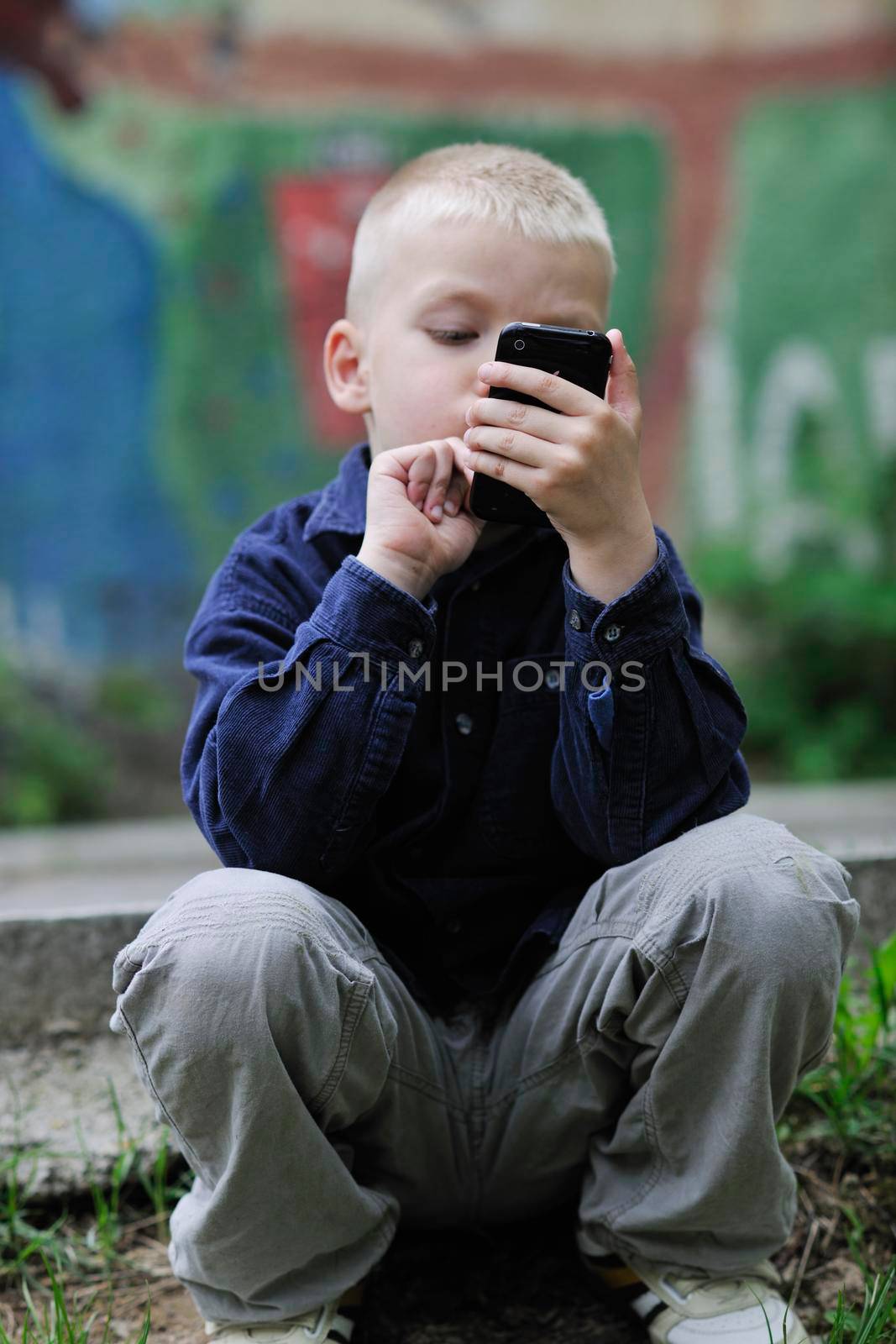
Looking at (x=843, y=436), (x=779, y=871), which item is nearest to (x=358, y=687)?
(x=779, y=871)

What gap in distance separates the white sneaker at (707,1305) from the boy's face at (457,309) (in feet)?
2.76

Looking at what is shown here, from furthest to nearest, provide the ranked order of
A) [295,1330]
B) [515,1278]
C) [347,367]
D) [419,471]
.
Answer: [347,367]
[515,1278]
[419,471]
[295,1330]

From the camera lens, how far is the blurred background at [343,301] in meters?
4.08

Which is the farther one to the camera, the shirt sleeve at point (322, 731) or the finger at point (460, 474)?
the finger at point (460, 474)

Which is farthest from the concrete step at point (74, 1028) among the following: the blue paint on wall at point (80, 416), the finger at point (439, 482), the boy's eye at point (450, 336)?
the blue paint on wall at point (80, 416)

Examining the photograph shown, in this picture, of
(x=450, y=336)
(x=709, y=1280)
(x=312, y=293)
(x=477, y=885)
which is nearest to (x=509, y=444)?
(x=450, y=336)

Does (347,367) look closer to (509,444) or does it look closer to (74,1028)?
(509,444)

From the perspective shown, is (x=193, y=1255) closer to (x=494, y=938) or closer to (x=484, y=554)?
(x=494, y=938)

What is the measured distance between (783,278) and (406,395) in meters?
3.17

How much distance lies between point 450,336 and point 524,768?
1.63ft

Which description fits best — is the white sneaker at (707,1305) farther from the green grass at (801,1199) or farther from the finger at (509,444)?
the finger at (509,444)

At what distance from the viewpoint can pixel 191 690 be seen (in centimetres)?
421

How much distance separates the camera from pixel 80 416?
4.09 m

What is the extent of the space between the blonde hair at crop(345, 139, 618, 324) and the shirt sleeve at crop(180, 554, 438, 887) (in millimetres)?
479
